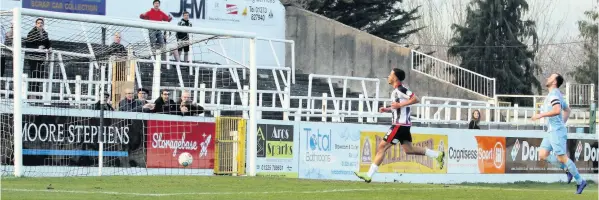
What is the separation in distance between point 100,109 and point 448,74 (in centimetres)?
2397

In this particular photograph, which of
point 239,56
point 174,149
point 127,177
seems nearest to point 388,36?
point 239,56

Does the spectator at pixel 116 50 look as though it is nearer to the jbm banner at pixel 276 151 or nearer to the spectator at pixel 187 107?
the spectator at pixel 187 107

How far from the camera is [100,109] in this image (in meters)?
24.2

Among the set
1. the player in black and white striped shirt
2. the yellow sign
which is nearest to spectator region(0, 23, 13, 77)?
the player in black and white striped shirt

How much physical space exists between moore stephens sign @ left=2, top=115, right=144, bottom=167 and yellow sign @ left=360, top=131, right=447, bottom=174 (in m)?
7.13

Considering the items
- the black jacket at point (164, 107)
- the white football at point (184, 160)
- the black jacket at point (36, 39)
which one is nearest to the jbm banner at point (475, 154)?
the black jacket at point (164, 107)

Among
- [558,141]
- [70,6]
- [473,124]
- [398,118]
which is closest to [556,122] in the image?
[558,141]

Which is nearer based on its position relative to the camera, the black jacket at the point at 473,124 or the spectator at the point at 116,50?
the spectator at the point at 116,50

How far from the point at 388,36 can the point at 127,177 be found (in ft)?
111

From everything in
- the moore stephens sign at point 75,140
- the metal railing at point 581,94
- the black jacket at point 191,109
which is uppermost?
the metal railing at point 581,94

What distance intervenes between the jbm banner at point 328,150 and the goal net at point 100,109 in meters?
1.69

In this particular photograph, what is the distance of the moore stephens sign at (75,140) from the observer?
23422 mm

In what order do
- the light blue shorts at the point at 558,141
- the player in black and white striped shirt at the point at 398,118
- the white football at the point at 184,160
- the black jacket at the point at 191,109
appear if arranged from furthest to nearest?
the black jacket at the point at 191,109 → the white football at the point at 184,160 → the player in black and white striped shirt at the point at 398,118 → the light blue shorts at the point at 558,141

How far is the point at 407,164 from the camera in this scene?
3250 centimetres
